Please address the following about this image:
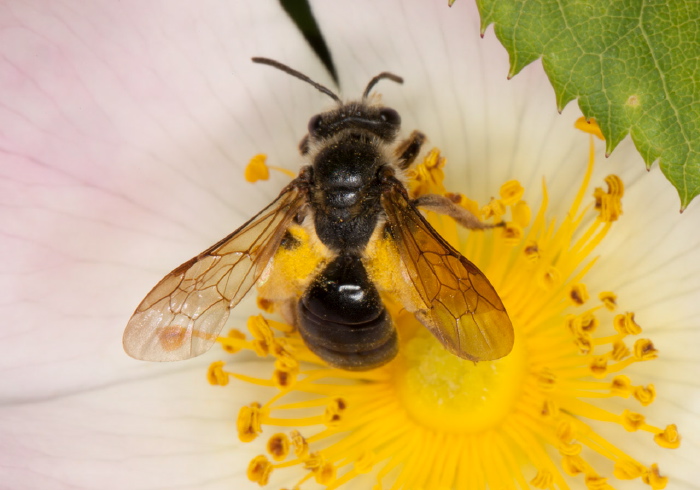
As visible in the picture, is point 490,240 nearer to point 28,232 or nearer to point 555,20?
point 555,20

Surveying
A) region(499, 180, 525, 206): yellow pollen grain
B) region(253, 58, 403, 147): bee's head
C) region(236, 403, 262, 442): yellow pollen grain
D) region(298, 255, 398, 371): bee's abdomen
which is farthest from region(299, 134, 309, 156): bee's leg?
region(236, 403, 262, 442): yellow pollen grain

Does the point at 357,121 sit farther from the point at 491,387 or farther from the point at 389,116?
the point at 491,387

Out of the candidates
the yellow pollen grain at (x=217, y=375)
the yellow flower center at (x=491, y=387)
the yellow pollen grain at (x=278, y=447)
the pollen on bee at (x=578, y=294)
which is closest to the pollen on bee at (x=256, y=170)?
the yellow flower center at (x=491, y=387)

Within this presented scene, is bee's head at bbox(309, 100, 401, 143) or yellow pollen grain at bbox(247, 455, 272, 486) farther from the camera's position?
yellow pollen grain at bbox(247, 455, 272, 486)

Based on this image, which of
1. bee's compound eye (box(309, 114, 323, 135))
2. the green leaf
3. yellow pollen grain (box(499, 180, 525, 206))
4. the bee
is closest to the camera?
the green leaf

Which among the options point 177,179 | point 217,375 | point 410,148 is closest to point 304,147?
point 410,148

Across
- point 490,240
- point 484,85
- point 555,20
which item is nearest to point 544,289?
point 490,240

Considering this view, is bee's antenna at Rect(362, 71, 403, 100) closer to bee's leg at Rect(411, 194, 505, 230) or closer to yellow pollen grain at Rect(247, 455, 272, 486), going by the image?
bee's leg at Rect(411, 194, 505, 230)
